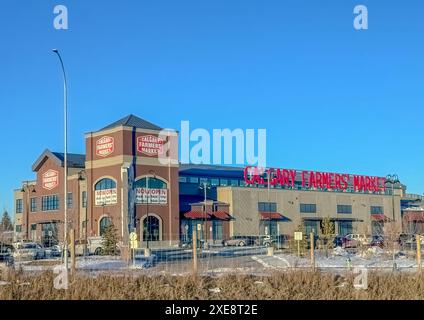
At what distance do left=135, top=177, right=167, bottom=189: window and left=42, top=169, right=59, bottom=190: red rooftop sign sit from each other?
732 inches

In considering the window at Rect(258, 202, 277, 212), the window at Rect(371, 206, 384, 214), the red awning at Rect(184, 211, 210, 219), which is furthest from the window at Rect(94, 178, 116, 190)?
the window at Rect(371, 206, 384, 214)

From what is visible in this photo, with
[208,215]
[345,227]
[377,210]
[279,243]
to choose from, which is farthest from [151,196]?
[377,210]

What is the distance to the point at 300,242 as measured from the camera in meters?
36.5

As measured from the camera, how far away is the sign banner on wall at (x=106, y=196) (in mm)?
64688

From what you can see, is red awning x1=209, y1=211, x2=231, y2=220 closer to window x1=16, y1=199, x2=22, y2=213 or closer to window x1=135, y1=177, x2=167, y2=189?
window x1=135, y1=177, x2=167, y2=189

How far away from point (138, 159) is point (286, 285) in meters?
52.0

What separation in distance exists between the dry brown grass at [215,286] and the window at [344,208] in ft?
245

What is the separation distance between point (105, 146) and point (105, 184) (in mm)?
4274

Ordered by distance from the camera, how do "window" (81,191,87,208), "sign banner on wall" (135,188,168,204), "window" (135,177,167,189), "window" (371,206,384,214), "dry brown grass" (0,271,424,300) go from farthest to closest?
"window" (371,206,384,214) < "window" (81,191,87,208) < "window" (135,177,167,189) < "sign banner on wall" (135,188,168,204) < "dry brown grass" (0,271,424,300)

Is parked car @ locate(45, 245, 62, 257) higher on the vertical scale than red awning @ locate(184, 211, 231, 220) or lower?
lower

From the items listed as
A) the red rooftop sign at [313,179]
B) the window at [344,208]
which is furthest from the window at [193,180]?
the window at [344,208]

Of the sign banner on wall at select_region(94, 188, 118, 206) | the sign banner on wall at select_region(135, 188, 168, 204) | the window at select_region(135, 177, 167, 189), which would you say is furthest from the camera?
the sign banner on wall at select_region(94, 188, 118, 206)

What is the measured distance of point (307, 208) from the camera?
276ft

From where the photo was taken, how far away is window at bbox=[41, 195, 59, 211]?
77.8m
